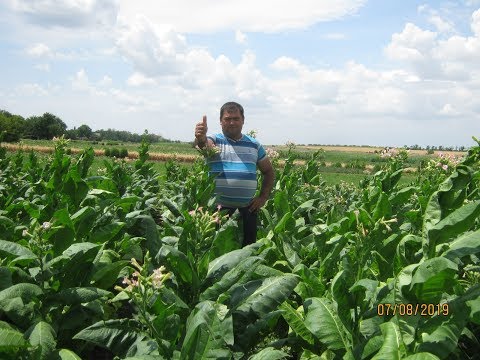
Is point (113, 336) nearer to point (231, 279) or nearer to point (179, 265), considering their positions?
point (179, 265)

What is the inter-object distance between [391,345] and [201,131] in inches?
114

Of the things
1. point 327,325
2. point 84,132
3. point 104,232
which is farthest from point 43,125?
point 327,325

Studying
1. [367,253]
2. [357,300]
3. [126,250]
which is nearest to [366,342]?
[357,300]

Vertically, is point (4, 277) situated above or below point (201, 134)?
below

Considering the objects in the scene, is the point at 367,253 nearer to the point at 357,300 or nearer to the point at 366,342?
the point at 357,300

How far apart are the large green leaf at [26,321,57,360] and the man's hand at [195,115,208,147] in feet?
8.19

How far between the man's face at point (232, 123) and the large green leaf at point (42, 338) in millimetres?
2916

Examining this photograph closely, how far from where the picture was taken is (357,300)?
126 inches

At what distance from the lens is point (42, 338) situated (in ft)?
8.59

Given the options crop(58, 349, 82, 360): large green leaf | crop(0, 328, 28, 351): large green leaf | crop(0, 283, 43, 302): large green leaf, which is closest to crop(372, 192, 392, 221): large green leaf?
crop(58, 349, 82, 360): large green leaf

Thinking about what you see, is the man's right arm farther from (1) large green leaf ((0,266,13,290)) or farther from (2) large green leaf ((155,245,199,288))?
(1) large green leaf ((0,266,13,290))

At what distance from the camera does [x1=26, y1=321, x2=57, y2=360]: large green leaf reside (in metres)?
2.56

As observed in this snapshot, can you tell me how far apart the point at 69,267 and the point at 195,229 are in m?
0.88

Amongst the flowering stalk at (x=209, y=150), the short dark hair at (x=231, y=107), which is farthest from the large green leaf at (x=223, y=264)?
the short dark hair at (x=231, y=107)
